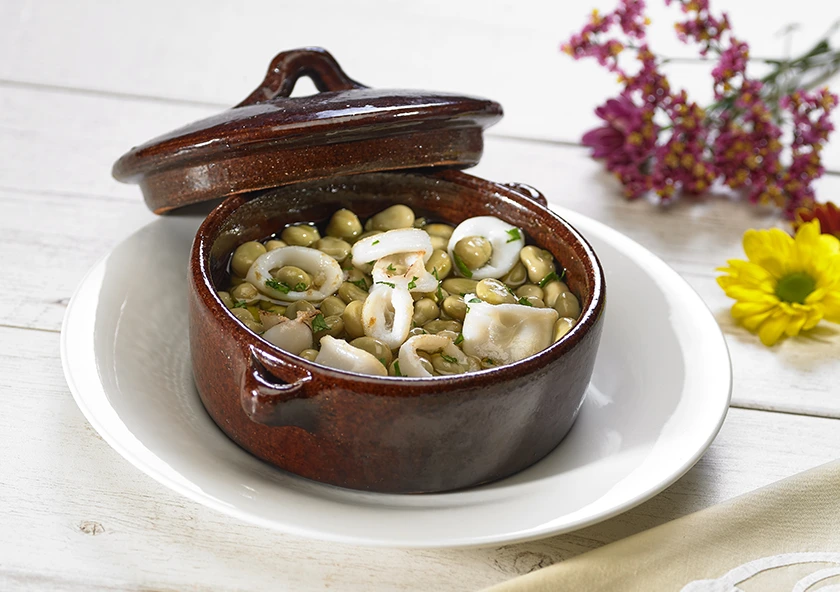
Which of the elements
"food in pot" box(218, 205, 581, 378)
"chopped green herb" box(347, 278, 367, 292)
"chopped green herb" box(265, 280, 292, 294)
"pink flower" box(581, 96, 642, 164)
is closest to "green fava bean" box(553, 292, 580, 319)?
"food in pot" box(218, 205, 581, 378)

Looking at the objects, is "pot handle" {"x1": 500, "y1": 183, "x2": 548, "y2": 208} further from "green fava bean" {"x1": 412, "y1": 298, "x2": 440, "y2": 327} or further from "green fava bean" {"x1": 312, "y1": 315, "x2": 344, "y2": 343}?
"green fava bean" {"x1": 312, "y1": 315, "x2": 344, "y2": 343}

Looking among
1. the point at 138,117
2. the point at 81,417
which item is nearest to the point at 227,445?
the point at 81,417

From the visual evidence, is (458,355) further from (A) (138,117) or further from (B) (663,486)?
(A) (138,117)

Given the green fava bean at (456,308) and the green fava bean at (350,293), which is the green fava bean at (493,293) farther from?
the green fava bean at (350,293)

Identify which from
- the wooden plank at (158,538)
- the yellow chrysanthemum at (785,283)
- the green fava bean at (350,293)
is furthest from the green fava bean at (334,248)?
the yellow chrysanthemum at (785,283)

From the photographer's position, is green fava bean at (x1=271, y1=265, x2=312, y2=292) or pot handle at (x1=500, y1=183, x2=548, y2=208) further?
pot handle at (x1=500, y1=183, x2=548, y2=208)

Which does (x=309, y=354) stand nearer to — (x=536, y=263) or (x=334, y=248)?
(x=334, y=248)

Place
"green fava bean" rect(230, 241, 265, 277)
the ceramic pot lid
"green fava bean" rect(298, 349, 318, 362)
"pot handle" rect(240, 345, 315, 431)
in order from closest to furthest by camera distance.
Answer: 1. "pot handle" rect(240, 345, 315, 431)
2. "green fava bean" rect(298, 349, 318, 362)
3. the ceramic pot lid
4. "green fava bean" rect(230, 241, 265, 277)
